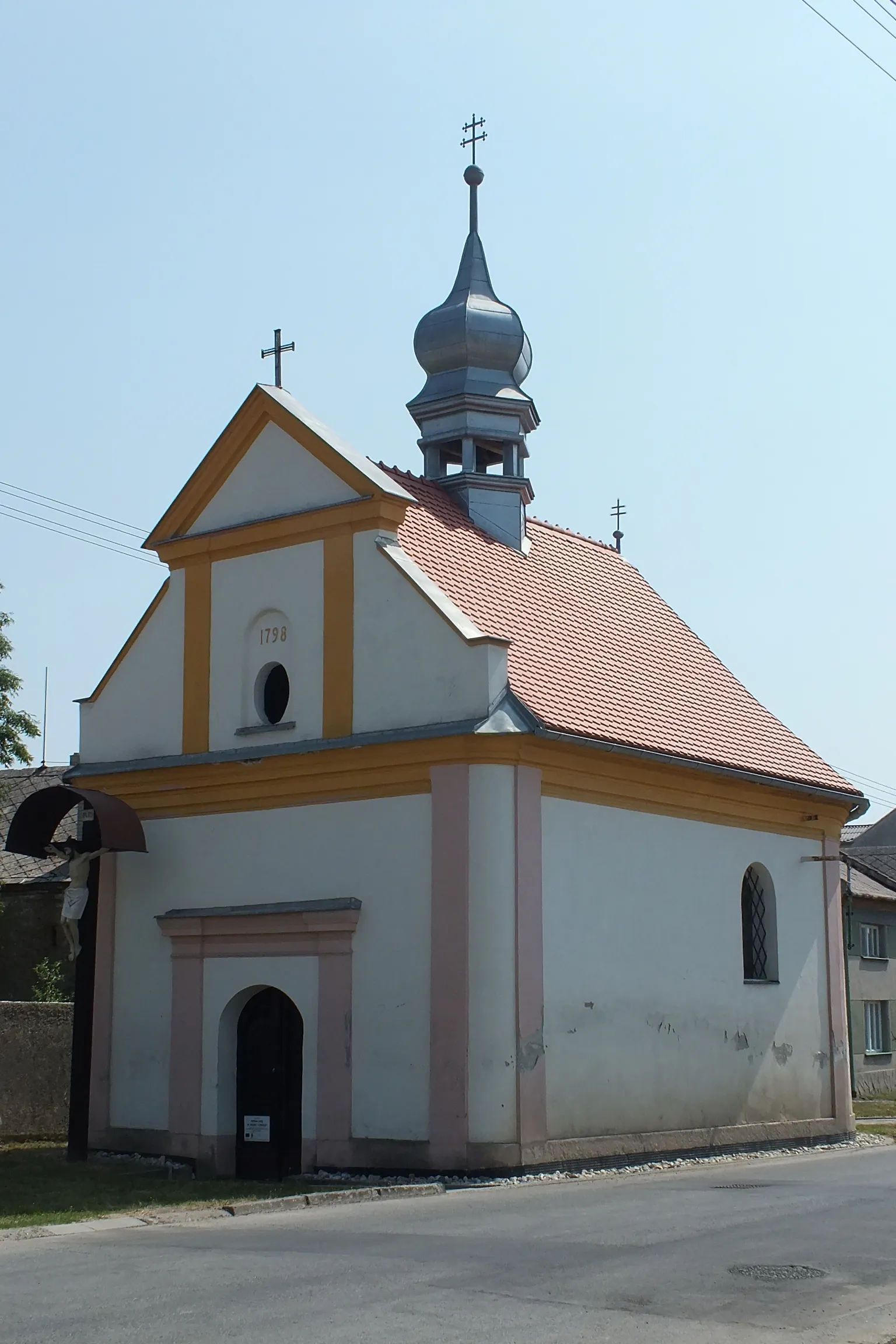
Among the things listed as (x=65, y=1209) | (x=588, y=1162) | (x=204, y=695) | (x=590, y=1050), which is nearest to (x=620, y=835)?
(x=590, y=1050)

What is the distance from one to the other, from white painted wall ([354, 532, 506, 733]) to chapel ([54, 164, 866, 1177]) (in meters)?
0.03

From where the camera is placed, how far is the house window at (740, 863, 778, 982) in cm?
1927

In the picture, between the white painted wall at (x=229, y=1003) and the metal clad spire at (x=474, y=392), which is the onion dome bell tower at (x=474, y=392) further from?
the white painted wall at (x=229, y=1003)

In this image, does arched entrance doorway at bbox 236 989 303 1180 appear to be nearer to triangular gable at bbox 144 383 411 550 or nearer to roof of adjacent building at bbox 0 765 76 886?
triangular gable at bbox 144 383 411 550

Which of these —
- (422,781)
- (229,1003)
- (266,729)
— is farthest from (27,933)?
(422,781)

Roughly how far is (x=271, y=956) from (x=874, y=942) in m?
23.7

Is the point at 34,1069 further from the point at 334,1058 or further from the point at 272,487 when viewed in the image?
the point at 272,487

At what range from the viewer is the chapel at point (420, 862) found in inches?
588

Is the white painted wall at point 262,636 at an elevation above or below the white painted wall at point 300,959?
above

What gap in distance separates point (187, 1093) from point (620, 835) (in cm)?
537

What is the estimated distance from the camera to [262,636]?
17.4 metres

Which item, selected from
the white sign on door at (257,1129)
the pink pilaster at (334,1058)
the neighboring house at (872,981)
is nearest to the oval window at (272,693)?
the pink pilaster at (334,1058)

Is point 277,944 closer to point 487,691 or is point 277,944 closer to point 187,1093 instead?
point 187,1093

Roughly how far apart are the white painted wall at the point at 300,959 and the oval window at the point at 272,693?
3.85 feet
